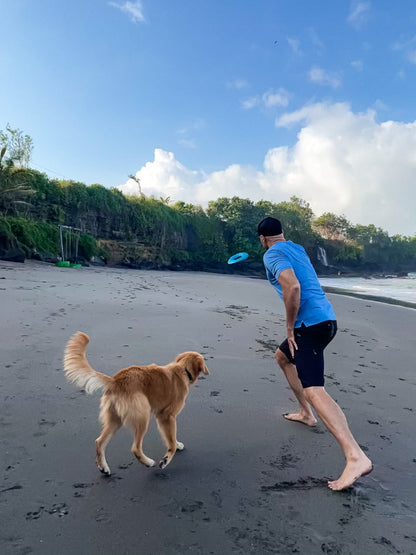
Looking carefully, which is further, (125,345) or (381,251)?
(381,251)

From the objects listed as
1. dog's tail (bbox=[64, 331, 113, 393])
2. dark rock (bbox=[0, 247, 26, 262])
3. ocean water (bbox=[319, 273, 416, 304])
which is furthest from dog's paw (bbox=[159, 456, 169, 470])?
dark rock (bbox=[0, 247, 26, 262])

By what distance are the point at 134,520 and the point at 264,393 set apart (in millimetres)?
2312

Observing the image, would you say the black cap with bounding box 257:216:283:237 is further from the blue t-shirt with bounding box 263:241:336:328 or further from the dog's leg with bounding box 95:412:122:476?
the dog's leg with bounding box 95:412:122:476

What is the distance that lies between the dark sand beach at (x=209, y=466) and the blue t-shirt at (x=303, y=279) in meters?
1.14

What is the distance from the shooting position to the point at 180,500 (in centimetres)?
216

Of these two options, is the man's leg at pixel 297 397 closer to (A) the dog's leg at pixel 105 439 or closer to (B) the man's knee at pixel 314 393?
(B) the man's knee at pixel 314 393

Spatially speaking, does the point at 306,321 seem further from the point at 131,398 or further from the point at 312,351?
the point at 131,398

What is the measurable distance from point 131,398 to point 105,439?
35 centimetres

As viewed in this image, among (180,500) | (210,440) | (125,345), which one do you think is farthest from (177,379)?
(125,345)

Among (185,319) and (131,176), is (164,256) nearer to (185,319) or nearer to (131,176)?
(131,176)

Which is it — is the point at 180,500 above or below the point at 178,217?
below

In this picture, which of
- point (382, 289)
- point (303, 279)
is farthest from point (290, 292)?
point (382, 289)

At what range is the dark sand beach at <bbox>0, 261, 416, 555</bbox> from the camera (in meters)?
1.84

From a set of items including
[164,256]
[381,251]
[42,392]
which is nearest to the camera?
[42,392]
